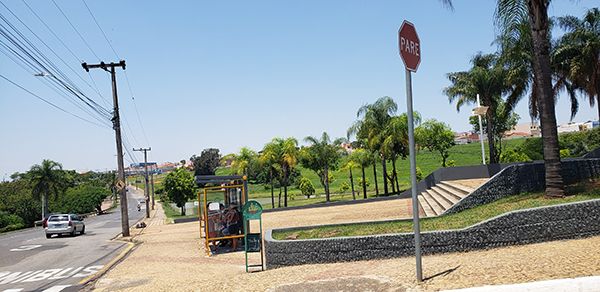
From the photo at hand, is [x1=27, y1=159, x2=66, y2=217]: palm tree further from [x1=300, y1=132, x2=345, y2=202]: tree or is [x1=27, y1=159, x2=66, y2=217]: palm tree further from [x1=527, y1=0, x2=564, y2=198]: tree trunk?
[x1=527, y1=0, x2=564, y2=198]: tree trunk

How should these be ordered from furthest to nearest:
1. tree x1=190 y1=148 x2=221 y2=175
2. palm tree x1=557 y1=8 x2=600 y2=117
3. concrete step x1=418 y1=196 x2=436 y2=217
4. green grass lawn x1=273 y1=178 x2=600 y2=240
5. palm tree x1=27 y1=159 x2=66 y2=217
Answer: tree x1=190 y1=148 x2=221 y2=175 → palm tree x1=27 y1=159 x2=66 y2=217 → palm tree x1=557 y1=8 x2=600 y2=117 → concrete step x1=418 y1=196 x2=436 y2=217 → green grass lawn x1=273 y1=178 x2=600 y2=240

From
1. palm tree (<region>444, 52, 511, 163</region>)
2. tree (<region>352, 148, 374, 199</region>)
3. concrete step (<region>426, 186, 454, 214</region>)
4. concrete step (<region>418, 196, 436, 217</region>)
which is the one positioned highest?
palm tree (<region>444, 52, 511, 163</region>)

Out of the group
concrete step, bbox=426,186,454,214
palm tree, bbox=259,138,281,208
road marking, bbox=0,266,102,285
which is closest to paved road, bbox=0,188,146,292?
road marking, bbox=0,266,102,285

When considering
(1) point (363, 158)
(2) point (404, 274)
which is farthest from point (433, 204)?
(1) point (363, 158)

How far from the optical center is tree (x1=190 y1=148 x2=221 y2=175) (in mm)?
101375

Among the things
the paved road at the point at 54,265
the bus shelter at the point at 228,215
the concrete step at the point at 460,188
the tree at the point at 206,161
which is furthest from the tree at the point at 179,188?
the tree at the point at 206,161

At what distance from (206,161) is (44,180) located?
48.9 metres

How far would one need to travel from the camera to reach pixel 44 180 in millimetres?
54375

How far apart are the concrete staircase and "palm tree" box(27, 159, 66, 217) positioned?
178 feet

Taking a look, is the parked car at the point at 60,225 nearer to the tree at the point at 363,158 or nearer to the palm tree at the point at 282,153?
the palm tree at the point at 282,153

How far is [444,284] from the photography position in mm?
5730

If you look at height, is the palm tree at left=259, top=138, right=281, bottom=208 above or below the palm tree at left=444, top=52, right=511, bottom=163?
below

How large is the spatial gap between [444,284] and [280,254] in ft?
14.1

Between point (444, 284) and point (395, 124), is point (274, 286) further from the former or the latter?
point (395, 124)
